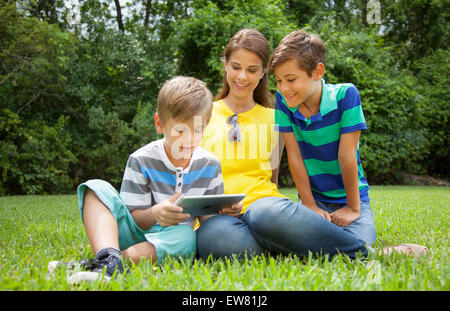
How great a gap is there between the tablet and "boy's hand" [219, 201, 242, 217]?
0.13 feet

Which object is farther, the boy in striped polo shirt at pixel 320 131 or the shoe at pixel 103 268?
the boy in striped polo shirt at pixel 320 131

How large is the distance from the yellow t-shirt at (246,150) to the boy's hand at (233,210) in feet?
0.73

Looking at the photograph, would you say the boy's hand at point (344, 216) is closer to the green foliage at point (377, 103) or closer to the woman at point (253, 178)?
the woman at point (253, 178)

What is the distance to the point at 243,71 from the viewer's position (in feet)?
8.21

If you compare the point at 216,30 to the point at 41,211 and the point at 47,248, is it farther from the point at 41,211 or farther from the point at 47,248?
the point at 47,248

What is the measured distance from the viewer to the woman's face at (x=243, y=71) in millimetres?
2494

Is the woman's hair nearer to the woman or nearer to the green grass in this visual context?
the woman

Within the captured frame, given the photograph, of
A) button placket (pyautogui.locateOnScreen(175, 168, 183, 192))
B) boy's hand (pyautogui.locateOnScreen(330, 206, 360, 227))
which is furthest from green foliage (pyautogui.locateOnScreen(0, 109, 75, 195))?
boy's hand (pyautogui.locateOnScreen(330, 206, 360, 227))

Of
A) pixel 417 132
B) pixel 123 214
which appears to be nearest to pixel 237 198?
pixel 123 214

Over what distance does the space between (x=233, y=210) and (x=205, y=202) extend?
29 centimetres

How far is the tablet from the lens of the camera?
1700mm

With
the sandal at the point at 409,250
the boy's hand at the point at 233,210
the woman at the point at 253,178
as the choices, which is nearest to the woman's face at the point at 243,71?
the woman at the point at 253,178

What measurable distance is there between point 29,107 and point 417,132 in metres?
9.47

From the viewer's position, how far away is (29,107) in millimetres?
7930
